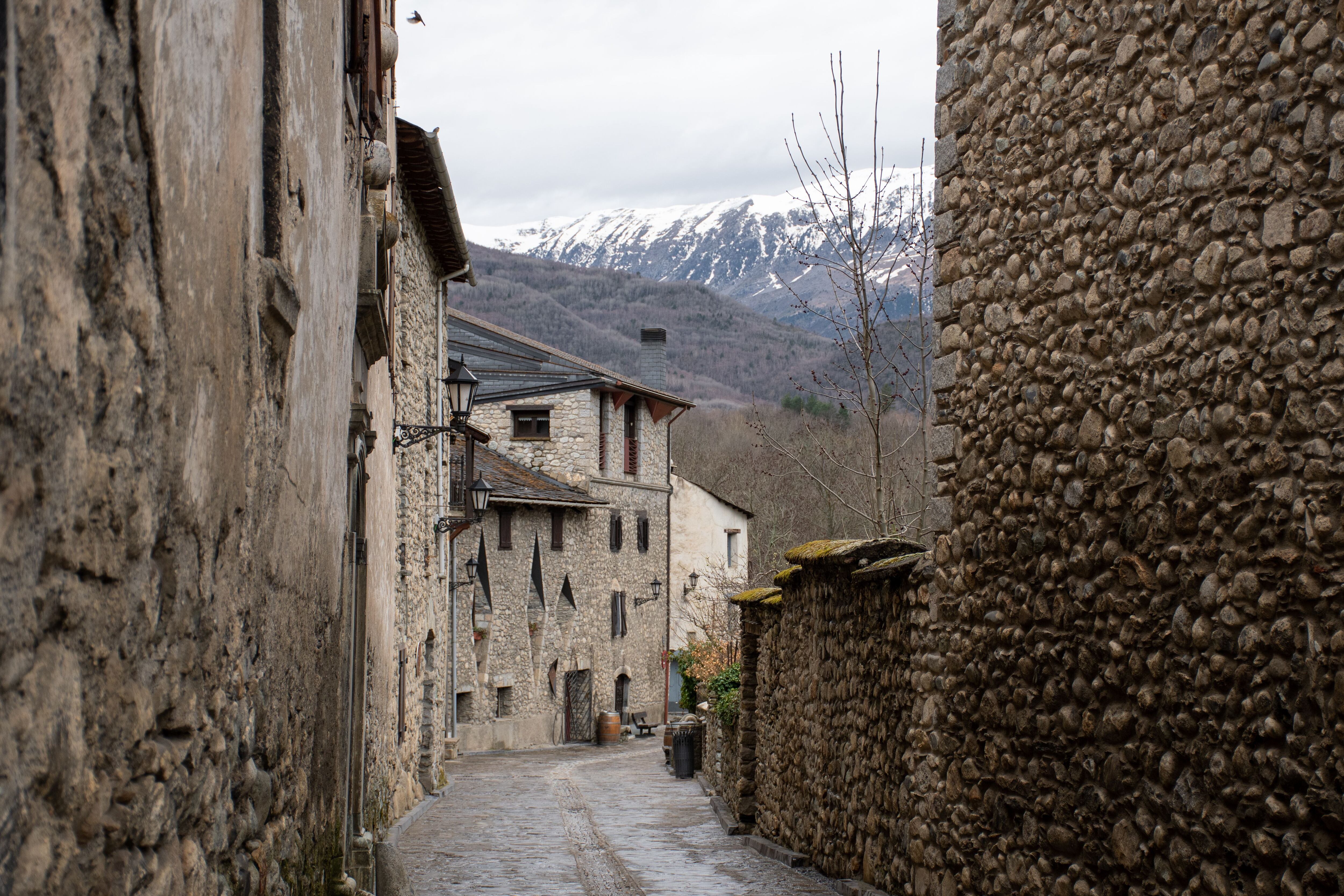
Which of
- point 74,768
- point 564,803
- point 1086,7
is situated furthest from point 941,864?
point 564,803

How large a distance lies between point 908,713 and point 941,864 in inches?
36.5

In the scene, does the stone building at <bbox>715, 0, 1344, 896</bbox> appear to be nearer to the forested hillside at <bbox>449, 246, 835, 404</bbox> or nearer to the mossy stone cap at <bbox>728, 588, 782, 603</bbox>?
the mossy stone cap at <bbox>728, 588, 782, 603</bbox>

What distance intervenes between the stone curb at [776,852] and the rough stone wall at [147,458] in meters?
6.59

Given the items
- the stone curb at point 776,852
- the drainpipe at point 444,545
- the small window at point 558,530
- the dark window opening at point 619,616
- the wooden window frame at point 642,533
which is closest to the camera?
the stone curb at point 776,852

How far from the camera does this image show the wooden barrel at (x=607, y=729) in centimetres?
2819

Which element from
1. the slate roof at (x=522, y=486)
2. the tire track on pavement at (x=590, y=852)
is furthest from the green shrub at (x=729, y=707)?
the slate roof at (x=522, y=486)

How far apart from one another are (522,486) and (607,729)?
6428 mm

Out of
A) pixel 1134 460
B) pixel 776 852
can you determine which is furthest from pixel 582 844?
pixel 1134 460

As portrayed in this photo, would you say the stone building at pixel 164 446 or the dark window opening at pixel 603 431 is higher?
the dark window opening at pixel 603 431

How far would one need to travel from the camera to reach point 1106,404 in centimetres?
499

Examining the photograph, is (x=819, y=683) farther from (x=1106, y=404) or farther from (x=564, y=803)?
(x=564, y=803)

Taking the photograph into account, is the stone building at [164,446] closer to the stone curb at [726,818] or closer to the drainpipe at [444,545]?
the stone curb at [726,818]

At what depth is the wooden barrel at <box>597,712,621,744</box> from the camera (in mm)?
28188

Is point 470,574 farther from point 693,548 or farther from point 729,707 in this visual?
point 693,548
